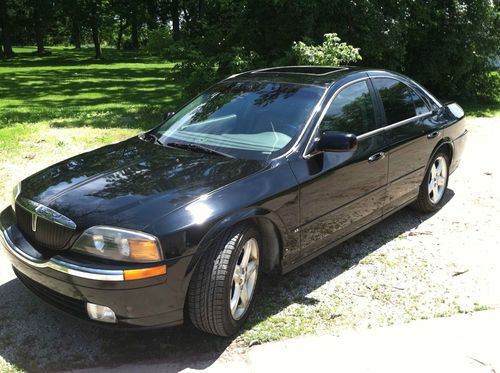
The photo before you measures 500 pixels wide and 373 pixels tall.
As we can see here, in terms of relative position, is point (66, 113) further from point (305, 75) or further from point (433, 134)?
point (433, 134)

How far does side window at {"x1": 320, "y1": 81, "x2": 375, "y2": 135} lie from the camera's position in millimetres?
4057

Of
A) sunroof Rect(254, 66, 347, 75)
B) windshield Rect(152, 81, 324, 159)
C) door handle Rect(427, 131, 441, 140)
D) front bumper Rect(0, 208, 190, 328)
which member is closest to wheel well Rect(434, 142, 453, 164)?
door handle Rect(427, 131, 441, 140)

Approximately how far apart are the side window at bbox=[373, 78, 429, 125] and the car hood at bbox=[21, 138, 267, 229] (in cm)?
173

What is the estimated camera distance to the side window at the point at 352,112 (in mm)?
4057

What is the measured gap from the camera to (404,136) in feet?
15.5

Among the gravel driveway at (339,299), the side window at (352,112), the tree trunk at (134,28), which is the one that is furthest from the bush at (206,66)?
the tree trunk at (134,28)

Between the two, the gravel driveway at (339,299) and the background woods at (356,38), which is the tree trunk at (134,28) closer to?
the background woods at (356,38)

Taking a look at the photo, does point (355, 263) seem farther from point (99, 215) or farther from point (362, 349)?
point (99, 215)

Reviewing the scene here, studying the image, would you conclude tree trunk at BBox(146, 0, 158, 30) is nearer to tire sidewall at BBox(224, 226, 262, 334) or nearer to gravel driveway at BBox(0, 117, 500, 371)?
gravel driveway at BBox(0, 117, 500, 371)

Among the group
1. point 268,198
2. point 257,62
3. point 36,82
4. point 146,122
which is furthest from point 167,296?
point 36,82

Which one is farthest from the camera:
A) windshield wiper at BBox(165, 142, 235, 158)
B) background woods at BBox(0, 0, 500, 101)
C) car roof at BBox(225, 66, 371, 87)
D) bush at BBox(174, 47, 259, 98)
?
background woods at BBox(0, 0, 500, 101)

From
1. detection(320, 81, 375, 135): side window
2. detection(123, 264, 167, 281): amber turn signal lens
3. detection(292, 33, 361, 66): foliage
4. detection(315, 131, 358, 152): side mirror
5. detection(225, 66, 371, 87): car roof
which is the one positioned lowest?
detection(123, 264, 167, 281): amber turn signal lens

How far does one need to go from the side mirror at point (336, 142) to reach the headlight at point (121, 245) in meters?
1.49

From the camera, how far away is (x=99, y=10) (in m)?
35.1
